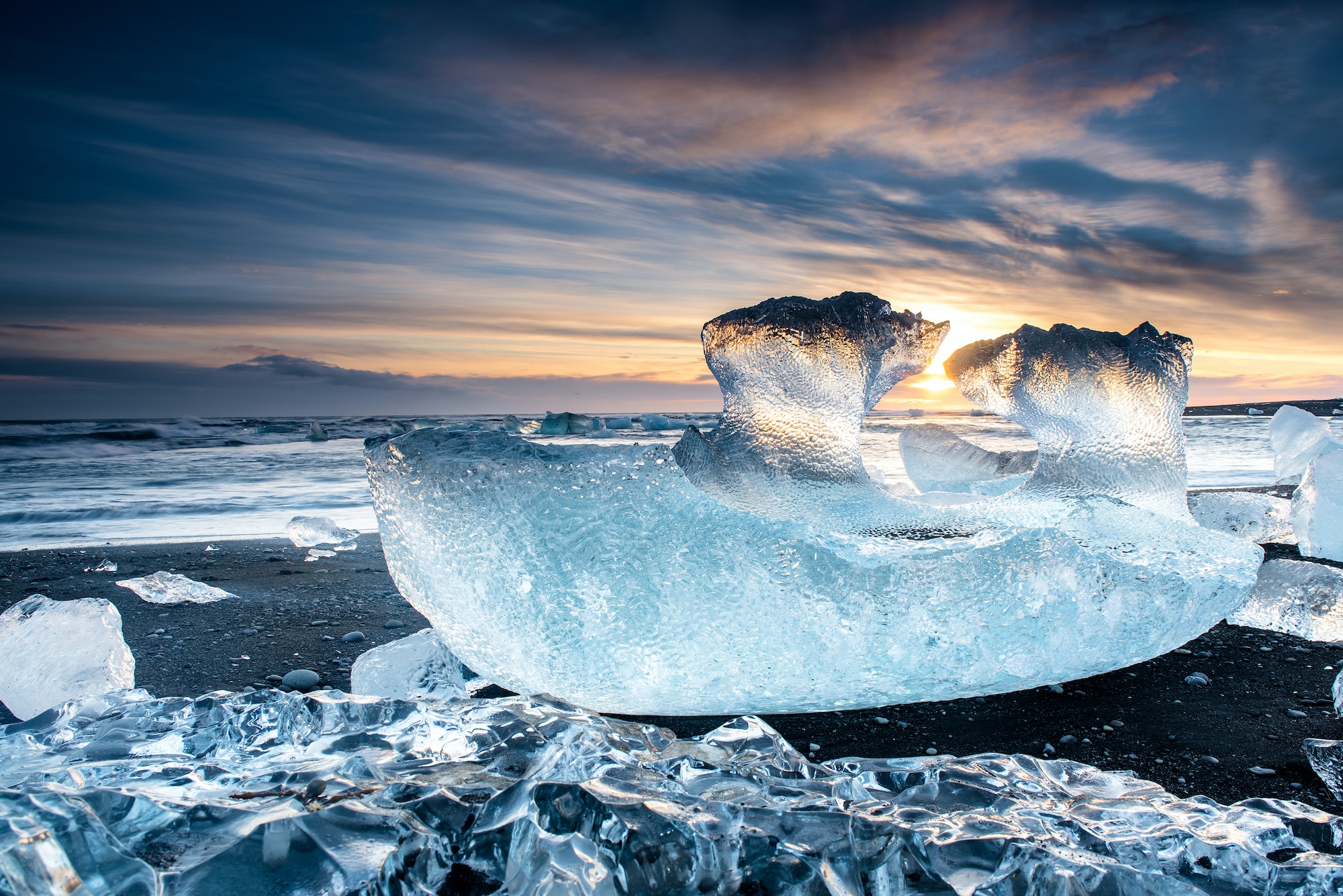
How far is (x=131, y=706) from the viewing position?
134 cm

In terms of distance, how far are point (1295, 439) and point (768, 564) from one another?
20.6 feet

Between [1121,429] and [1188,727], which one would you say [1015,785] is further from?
[1121,429]

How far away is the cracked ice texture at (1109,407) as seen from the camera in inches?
94.7

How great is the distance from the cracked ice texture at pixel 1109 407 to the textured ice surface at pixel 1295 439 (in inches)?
170

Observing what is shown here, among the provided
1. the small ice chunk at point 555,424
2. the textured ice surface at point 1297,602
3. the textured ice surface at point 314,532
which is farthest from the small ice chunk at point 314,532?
the small ice chunk at point 555,424

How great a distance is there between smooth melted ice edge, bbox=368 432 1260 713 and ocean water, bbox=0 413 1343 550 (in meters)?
0.28

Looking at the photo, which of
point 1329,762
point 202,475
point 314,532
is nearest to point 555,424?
point 202,475

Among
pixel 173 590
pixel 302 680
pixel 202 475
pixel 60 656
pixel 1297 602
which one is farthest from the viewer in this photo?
pixel 202 475

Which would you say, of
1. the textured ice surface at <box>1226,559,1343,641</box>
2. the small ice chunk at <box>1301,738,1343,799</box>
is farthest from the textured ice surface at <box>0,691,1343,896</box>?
the textured ice surface at <box>1226,559,1343,641</box>

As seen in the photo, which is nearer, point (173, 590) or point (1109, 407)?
point (1109, 407)

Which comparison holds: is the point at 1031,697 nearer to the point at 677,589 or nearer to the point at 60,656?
the point at 677,589

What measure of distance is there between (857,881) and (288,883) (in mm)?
662

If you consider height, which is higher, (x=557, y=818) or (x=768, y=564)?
(x=768, y=564)

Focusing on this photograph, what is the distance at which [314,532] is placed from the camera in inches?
190
